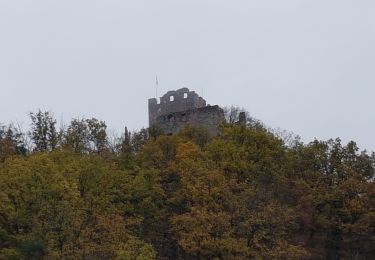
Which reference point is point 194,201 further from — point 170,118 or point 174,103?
point 174,103

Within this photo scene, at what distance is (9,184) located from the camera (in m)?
42.9

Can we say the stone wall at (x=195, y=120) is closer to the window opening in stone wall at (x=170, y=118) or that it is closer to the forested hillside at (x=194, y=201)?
the window opening in stone wall at (x=170, y=118)

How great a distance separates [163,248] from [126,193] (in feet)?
13.2

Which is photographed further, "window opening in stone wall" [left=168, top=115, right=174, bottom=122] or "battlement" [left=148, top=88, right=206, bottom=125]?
"battlement" [left=148, top=88, right=206, bottom=125]

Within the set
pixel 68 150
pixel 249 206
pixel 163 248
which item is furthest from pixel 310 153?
pixel 68 150

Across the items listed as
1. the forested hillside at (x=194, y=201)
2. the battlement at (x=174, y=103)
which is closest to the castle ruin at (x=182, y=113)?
the battlement at (x=174, y=103)

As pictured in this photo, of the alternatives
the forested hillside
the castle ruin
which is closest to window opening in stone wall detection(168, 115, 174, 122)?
the castle ruin

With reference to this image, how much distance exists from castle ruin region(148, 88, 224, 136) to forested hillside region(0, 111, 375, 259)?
9655 millimetres

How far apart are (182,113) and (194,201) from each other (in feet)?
72.3

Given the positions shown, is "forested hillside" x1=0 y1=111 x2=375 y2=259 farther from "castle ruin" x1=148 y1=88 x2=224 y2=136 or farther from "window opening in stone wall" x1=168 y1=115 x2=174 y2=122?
"window opening in stone wall" x1=168 y1=115 x2=174 y2=122

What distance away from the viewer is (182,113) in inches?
2586

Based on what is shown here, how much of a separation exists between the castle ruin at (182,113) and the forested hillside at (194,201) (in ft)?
31.7

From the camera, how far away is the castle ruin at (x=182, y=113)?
63844 mm

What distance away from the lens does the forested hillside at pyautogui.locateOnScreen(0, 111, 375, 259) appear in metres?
39.1
